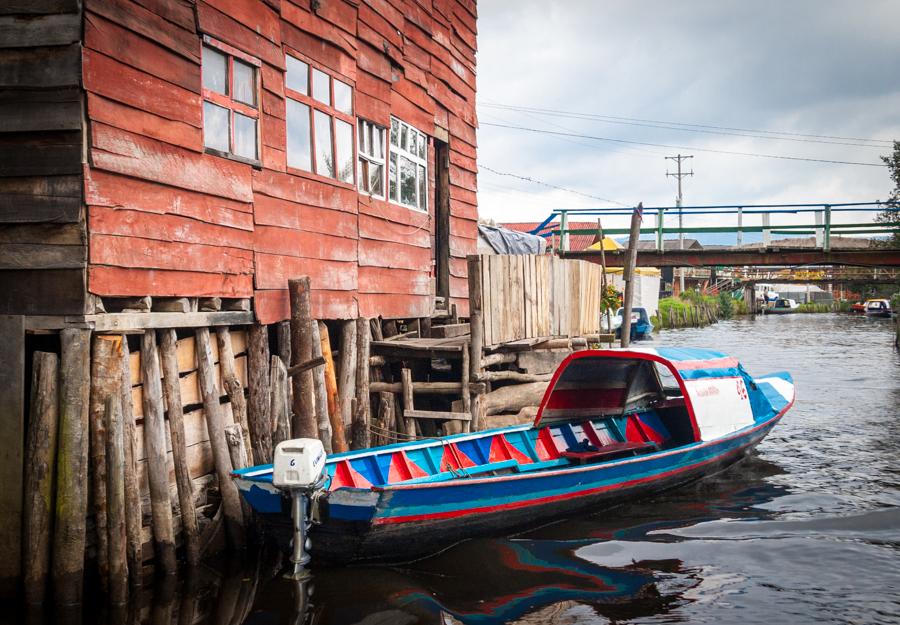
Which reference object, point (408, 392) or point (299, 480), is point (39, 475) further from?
point (408, 392)

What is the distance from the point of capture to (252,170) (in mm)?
8875

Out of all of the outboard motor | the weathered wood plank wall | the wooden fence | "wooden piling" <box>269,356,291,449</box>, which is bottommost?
the outboard motor

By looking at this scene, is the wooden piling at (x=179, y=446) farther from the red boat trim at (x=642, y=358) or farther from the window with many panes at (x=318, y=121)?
the red boat trim at (x=642, y=358)

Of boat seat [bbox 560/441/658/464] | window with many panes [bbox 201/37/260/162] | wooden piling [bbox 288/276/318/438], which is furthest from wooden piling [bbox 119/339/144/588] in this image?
boat seat [bbox 560/441/658/464]

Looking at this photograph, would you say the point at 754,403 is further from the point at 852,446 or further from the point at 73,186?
the point at 73,186

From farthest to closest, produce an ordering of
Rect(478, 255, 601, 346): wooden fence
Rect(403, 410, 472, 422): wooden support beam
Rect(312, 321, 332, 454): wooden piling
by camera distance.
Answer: Rect(478, 255, 601, 346): wooden fence < Rect(403, 410, 472, 422): wooden support beam < Rect(312, 321, 332, 454): wooden piling

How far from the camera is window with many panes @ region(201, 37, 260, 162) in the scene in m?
8.34

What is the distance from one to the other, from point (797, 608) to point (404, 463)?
427cm

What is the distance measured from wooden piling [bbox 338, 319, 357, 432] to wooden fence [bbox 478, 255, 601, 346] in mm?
1962

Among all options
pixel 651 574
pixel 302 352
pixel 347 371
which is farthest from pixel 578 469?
pixel 302 352

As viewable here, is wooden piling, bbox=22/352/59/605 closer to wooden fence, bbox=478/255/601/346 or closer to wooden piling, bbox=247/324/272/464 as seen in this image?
wooden piling, bbox=247/324/272/464

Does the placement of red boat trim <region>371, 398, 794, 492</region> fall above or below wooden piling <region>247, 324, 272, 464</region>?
below

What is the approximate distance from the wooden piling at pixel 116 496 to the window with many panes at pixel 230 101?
9.84 feet

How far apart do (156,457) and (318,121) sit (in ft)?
16.3
